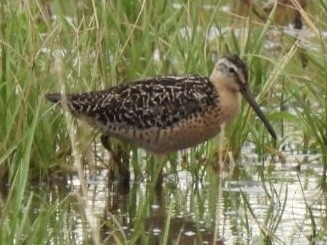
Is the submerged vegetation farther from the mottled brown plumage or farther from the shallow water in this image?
the mottled brown plumage

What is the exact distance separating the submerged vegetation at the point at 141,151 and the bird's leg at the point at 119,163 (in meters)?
0.04

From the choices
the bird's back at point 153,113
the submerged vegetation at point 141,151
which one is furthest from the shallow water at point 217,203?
the bird's back at point 153,113

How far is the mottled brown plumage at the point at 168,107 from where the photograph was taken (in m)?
7.03

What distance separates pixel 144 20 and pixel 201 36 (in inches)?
12.1

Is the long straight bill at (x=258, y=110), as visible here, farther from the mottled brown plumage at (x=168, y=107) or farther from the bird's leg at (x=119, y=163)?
the bird's leg at (x=119, y=163)

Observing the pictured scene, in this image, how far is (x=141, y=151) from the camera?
768cm

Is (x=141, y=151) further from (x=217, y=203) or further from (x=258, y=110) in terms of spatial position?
(x=217, y=203)

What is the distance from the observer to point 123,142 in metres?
7.28

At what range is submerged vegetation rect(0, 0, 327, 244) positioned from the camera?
6523 millimetres

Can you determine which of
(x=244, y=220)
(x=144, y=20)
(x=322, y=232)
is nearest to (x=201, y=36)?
(x=144, y=20)

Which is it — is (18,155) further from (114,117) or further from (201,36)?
(201,36)

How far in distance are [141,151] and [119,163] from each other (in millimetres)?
551

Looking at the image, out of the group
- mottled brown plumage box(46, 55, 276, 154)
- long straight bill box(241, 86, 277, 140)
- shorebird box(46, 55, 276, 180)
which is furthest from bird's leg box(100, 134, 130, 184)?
long straight bill box(241, 86, 277, 140)

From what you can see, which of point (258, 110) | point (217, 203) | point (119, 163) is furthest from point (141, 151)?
point (217, 203)
